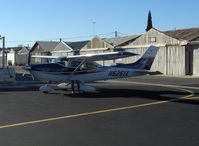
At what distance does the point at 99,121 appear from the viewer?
1175cm

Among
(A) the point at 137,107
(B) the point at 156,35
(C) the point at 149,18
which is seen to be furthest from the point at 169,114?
(C) the point at 149,18

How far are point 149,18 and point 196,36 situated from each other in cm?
4140

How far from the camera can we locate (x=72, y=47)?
68.1 m

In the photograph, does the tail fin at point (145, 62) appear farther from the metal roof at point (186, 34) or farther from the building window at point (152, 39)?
the building window at point (152, 39)

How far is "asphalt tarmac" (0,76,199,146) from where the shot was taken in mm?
9188

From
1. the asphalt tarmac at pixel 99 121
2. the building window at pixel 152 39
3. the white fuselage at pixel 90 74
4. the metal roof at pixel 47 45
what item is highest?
the metal roof at pixel 47 45

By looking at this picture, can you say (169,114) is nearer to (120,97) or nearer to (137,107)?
(137,107)

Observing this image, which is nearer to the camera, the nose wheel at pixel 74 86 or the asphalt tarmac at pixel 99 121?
the asphalt tarmac at pixel 99 121

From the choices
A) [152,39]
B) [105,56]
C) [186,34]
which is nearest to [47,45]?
[152,39]

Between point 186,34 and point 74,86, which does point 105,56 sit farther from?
point 186,34

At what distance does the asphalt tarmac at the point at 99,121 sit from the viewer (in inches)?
362

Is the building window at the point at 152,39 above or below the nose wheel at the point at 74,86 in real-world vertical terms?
above

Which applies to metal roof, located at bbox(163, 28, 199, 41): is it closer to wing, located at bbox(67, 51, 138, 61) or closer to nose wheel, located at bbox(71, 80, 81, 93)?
wing, located at bbox(67, 51, 138, 61)

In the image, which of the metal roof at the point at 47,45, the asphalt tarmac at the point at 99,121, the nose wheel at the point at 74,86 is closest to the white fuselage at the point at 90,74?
the nose wheel at the point at 74,86
